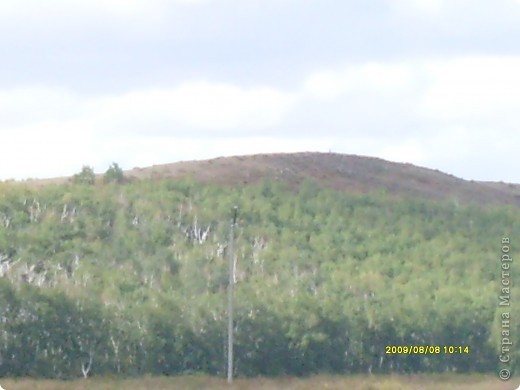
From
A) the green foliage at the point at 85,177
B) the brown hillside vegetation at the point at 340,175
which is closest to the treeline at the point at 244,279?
the green foliage at the point at 85,177

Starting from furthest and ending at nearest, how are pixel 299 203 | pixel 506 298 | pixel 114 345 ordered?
pixel 299 203 → pixel 114 345 → pixel 506 298

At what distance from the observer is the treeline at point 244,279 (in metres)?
46.4

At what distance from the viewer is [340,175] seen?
253 feet

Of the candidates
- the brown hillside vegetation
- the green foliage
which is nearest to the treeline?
the green foliage

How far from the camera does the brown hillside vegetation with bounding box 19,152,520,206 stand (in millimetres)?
73188

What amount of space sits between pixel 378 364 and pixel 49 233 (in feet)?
55.7

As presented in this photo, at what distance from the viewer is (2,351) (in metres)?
44.9

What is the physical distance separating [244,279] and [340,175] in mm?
24045

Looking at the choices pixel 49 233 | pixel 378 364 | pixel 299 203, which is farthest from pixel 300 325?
pixel 299 203

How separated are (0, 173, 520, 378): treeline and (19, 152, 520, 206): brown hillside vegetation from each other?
12.4ft

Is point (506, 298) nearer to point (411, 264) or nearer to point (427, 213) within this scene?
point (411, 264)

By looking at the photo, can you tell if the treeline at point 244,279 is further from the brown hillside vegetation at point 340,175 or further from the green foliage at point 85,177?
the brown hillside vegetation at point 340,175

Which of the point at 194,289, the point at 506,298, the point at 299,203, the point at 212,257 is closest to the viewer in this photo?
the point at 506,298

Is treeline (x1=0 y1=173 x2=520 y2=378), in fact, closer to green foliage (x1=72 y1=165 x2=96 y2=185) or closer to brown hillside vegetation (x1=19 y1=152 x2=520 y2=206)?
green foliage (x1=72 y1=165 x2=96 y2=185)
